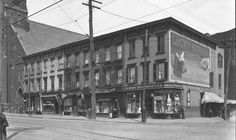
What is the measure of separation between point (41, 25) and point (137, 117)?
3868 centimetres

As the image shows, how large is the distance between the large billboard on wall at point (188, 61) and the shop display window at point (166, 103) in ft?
6.73

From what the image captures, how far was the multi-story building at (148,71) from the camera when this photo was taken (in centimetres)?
3500

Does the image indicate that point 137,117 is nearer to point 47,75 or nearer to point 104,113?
point 104,113

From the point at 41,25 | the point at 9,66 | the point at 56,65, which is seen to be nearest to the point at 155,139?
the point at 56,65

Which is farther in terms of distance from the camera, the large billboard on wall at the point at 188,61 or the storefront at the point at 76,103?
the storefront at the point at 76,103

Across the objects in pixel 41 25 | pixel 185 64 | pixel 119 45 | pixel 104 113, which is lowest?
pixel 104 113

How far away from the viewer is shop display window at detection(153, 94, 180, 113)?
112ft

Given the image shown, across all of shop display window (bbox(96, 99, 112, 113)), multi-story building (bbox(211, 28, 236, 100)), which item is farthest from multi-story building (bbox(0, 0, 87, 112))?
multi-story building (bbox(211, 28, 236, 100))

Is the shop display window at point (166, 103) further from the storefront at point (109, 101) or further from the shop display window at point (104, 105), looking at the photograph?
the shop display window at point (104, 105)

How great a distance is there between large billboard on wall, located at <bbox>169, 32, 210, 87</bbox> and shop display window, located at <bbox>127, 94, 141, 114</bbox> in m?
4.71

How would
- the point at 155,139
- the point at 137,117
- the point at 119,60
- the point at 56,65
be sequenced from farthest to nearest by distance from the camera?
the point at 56,65 < the point at 119,60 < the point at 137,117 < the point at 155,139

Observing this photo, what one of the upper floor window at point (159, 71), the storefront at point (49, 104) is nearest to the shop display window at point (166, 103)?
the upper floor window at point (159, 71)

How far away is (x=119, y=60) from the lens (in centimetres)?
3925

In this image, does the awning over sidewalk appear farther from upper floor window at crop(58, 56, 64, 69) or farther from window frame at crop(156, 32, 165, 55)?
upper floor window at crop(58, 56, 64, 69)
